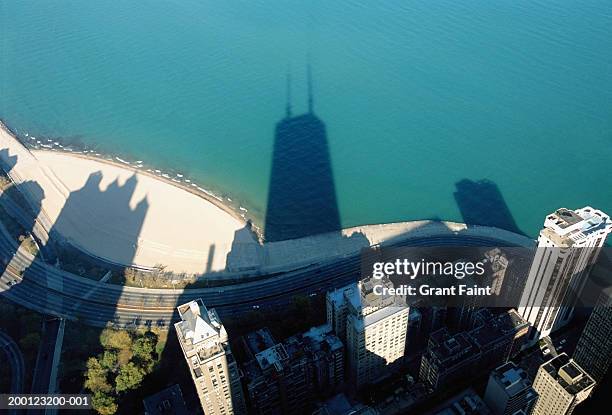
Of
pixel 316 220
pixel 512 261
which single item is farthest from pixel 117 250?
pixel 512 261

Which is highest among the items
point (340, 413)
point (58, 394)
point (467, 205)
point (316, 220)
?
point (467, 205)

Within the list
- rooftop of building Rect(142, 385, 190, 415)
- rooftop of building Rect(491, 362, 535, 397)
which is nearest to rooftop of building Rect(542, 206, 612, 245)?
rooftop of building Rect(491, 362, 535, 397)

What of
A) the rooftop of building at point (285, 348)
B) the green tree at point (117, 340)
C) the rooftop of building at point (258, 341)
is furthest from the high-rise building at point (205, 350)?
the green tree at point (117, 340)

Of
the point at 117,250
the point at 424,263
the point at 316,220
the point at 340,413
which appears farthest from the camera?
the point at 316,220

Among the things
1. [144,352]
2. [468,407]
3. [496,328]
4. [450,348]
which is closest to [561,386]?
[468,407]

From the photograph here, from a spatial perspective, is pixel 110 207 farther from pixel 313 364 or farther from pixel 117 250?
pixel 313 364

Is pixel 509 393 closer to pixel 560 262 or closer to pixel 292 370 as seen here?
pixel 560 262
